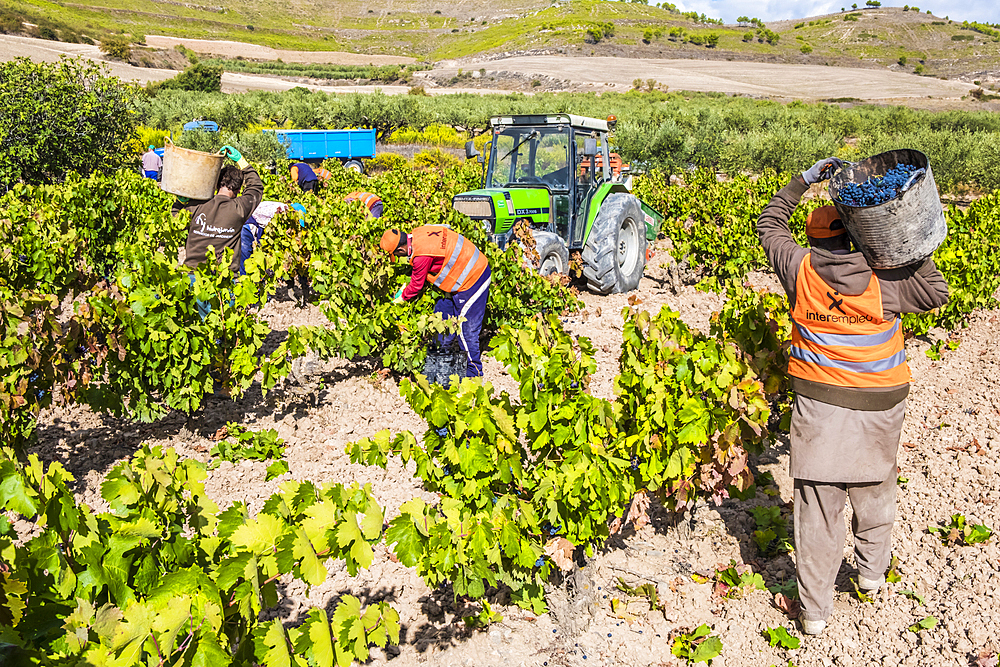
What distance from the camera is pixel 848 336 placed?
2664 mm

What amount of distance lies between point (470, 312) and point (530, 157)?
348 centimetres

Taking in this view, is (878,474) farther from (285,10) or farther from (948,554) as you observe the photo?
(285,10)

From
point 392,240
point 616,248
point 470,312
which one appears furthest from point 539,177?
point 392,240

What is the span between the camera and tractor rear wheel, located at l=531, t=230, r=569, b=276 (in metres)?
7.49

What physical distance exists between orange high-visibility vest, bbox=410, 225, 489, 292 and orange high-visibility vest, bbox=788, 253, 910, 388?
2774mm

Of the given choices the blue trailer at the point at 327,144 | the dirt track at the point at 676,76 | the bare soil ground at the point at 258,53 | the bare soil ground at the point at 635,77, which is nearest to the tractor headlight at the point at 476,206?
the blue trailer at the point at 327,144

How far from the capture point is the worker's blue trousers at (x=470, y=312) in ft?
17.2

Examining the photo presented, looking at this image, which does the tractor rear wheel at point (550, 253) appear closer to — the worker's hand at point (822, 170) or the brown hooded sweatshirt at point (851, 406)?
the worker's hand at point (822, 170)

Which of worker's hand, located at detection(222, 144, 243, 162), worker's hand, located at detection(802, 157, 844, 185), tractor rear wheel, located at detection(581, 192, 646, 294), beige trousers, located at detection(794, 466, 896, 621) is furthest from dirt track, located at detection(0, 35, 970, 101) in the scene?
beige trousers, located at detection(794, 466, 896, 621)

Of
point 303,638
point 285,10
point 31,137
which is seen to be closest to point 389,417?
point 303,638

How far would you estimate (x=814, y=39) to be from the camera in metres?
94.9

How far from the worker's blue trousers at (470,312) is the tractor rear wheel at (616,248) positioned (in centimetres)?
317

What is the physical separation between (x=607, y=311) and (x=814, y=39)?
105799 millimetres

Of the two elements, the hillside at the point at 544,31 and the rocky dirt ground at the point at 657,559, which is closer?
the rocky dirt ground at the point at 657,559
